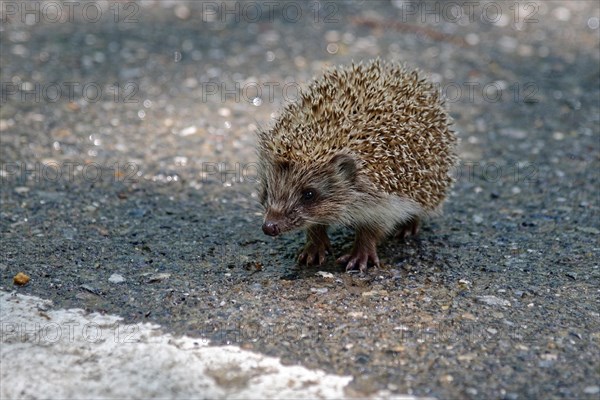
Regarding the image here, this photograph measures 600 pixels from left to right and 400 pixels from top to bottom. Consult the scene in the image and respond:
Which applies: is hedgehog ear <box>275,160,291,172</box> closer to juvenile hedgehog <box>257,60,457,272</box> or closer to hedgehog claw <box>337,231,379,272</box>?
juvenile hedgehog <box>257,60,457,272</box>

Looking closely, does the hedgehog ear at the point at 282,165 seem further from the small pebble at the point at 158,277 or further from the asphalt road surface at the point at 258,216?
the small pebble at the point at 158,277

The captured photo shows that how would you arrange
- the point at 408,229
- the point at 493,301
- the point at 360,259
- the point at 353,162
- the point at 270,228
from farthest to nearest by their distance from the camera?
the point at 408,229 < the point at 360,259 < the point at 353,162 < the point at 270,228 < the point at 493,301

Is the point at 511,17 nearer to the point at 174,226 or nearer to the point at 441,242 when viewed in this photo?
the point at 441,242

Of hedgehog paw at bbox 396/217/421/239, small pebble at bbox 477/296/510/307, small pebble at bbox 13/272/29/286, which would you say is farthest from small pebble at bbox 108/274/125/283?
small pebble at bbox 477/296/510/307

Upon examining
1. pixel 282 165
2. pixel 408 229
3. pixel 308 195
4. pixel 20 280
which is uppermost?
pixel 282 165

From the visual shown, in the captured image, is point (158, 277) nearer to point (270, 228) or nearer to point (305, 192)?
point (270, 228)

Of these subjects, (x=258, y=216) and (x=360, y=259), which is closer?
(x=360, y=259)

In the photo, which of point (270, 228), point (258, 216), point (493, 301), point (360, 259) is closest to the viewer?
point (493, 301)

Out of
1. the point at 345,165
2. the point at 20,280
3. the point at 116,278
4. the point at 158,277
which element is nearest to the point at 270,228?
the point at 345,165
